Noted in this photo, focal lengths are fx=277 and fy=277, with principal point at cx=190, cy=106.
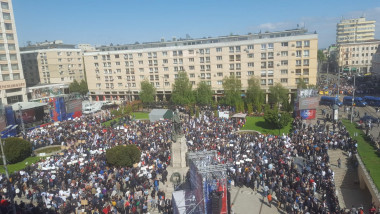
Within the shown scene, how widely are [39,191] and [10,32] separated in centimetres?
4235

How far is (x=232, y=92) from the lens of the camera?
45.4 meters

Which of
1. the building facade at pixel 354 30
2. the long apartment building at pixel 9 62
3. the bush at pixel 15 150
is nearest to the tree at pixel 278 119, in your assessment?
the bush at pixel 15 150

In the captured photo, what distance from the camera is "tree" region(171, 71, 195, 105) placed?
4806cm

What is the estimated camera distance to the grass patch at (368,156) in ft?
63.7

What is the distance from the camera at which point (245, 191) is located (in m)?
19.3

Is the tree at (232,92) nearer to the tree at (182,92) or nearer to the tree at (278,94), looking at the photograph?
Answer: the tree at (278,94)

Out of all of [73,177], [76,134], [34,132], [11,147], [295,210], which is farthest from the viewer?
[34,132]

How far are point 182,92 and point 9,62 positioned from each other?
102 feet

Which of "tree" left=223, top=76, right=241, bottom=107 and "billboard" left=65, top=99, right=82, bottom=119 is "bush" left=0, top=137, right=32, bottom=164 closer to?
"billboard" left=65, top=99, right=82, bottom=119

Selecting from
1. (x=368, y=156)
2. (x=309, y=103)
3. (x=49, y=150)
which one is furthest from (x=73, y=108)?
(x=368, y=156)

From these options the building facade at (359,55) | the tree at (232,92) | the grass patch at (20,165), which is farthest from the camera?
the building facade at (359,55)

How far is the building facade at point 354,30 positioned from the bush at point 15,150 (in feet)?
399

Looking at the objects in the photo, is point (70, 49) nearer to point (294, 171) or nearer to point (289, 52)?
point (289, 52)

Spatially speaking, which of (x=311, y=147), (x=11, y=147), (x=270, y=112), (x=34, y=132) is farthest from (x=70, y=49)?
(x=311, y=147)
